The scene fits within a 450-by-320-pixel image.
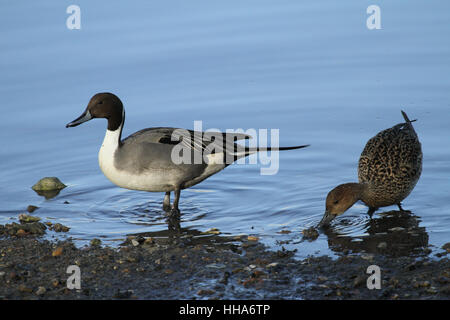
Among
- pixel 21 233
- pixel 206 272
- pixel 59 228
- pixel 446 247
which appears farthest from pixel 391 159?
pixel 21 233

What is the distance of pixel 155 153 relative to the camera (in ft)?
23.2

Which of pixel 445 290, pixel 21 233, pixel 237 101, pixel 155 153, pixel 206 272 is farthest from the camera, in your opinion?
pixel 237 101

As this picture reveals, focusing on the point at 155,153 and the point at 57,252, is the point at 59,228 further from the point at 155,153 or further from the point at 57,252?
the point at 155,153

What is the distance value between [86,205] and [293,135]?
298cm

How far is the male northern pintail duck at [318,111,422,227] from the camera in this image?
6543 millimetres

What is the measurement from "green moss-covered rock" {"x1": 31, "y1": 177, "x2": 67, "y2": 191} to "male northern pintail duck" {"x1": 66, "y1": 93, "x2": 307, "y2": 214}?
1.02 m

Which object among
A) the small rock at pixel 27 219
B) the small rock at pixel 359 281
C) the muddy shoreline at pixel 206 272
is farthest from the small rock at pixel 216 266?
the small rock at pixel 27 219

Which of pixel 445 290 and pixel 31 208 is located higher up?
pixel 31 208

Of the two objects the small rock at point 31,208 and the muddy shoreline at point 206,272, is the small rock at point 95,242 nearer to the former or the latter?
the muddy shoreline at point 206,272

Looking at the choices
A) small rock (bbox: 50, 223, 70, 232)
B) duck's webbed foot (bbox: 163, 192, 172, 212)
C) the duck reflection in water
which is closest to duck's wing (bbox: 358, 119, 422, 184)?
the duck reflection in water

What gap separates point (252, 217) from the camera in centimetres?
697

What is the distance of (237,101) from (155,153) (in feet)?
11.1

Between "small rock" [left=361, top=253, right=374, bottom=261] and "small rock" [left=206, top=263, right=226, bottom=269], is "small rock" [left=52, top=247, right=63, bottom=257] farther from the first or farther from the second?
"small rock" [left=361, top=253, right=374, bottom=261]
